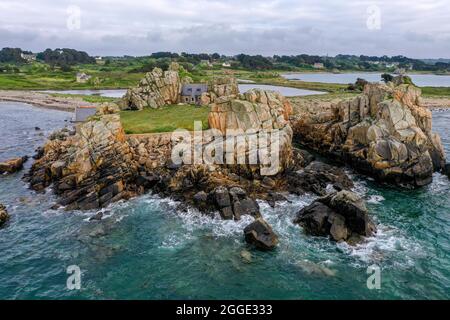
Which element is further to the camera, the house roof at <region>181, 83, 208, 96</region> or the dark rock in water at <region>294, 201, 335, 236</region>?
the house roof at <region>181, 83, 208, 96</region>

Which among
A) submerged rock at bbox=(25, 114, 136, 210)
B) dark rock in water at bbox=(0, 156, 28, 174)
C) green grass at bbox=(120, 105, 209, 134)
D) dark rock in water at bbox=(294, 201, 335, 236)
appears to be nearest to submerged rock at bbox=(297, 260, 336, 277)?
dark rock in water at bbox=(294, 201, 335, 236)

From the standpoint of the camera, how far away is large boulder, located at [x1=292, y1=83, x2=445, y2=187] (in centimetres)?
5384

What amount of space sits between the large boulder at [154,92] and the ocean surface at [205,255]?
41898 millimetres

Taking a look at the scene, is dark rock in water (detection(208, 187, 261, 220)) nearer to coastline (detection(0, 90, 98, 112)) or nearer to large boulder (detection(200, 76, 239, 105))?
large boulder (detection(200, 76, 239, 105))

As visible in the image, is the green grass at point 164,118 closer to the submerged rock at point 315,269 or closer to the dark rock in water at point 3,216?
the dark rock in water at point 3,216

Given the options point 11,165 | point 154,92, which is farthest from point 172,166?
point 154,92

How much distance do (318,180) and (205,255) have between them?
74.6 ft

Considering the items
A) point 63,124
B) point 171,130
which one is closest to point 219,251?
point 171,130

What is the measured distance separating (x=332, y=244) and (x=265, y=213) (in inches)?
361

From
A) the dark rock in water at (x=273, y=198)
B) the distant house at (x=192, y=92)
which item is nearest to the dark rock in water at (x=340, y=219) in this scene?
the dark rock in water at (x=273, y=198)

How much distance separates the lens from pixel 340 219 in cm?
3966

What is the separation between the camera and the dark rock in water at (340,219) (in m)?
38.8

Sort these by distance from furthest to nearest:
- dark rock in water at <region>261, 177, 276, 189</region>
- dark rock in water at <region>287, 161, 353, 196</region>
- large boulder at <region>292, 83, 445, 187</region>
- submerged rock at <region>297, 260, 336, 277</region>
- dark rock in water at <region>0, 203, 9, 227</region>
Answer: large boulder at <region>292, 83, 445, 187</region> < dark rock in water at <region>261, 177, 276, 189</region> < dark rock in water at <region>287, 161, 353, 196</region> < dark rock in water at <region>0, 203, 9, 227</region> < submerged rock at <region>297, 260, 336, 277</region>

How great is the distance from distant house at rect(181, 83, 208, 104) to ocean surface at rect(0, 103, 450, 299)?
47.8 meters
